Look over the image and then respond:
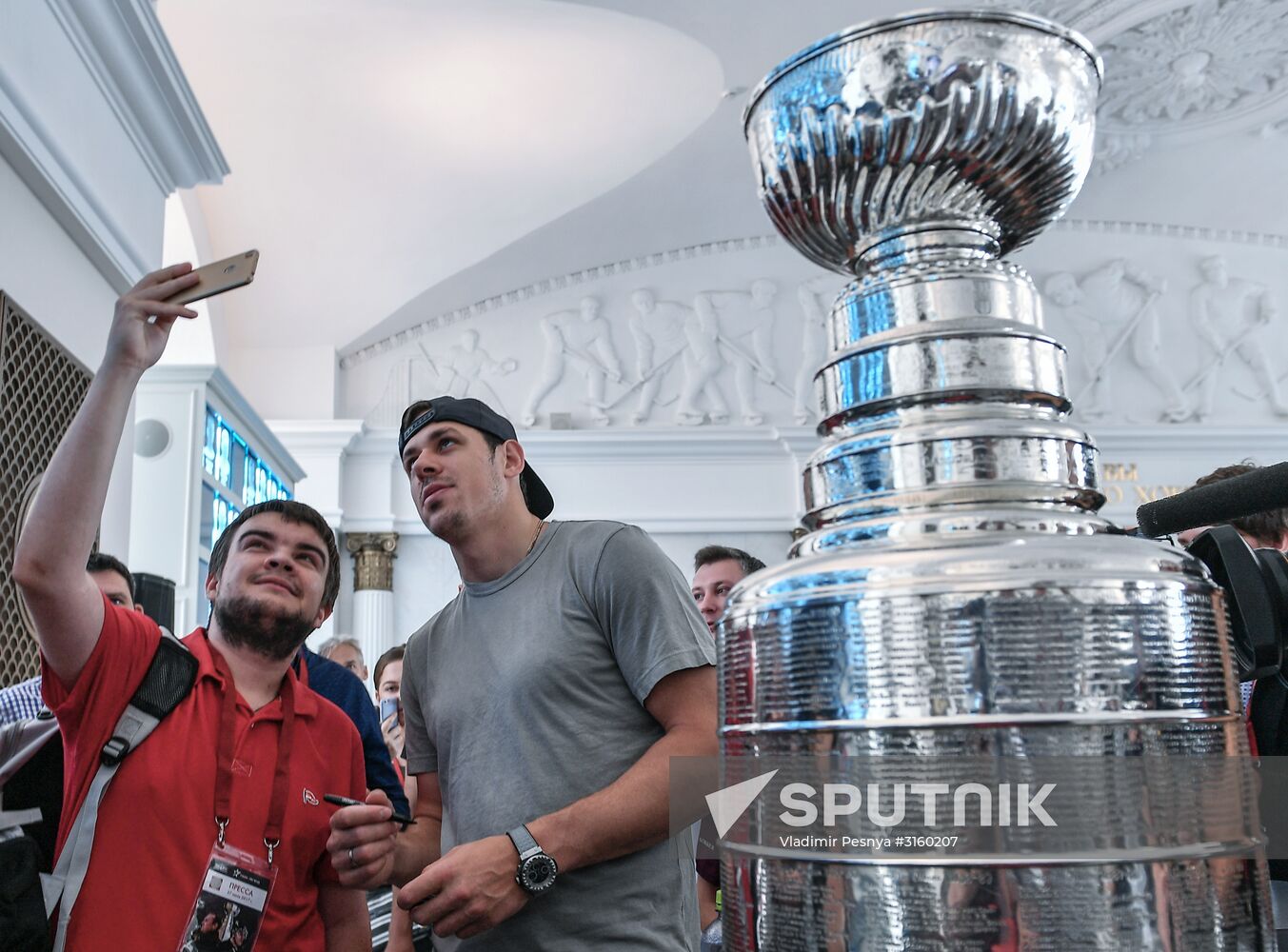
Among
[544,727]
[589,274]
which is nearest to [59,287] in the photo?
[544,727]

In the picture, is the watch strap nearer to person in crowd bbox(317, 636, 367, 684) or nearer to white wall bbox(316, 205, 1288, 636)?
person in crowd bbox(317, 636, 367, 684)

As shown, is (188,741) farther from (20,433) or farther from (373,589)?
(373,589)

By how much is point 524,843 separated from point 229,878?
2.09ft

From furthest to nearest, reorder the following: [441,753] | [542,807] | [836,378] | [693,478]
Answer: [693,478], [441,753], [542,807], [836,378]

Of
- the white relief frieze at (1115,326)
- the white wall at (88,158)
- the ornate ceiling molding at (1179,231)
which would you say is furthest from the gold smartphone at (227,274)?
the ornate ceiling molding at (1179,231)

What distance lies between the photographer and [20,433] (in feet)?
11.8

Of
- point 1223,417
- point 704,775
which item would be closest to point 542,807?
point 704,775

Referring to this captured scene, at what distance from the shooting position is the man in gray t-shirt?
4.45ft

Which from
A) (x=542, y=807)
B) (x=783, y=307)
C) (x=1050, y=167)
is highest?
(x=783, y=307)

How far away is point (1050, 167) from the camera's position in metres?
0.57

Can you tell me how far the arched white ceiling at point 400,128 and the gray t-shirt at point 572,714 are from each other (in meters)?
7.33

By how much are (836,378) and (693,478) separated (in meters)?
10.5

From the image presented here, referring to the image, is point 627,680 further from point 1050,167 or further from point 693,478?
point 693,478

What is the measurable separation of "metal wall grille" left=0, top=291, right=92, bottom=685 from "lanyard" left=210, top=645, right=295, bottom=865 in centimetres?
198
